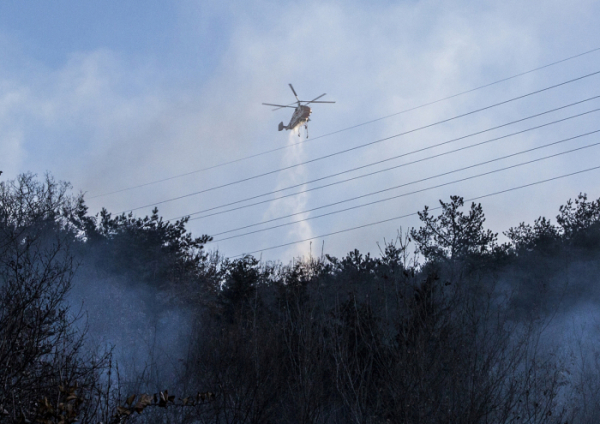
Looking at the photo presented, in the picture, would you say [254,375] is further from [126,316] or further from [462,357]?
[126,316]

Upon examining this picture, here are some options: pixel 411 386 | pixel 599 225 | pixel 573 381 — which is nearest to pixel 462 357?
pixel 411 386

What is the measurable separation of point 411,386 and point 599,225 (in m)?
27.4

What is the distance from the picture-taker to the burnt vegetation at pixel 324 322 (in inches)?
424

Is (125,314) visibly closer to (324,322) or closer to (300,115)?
(300,115)

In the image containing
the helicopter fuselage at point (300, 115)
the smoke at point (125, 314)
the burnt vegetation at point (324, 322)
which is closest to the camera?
the burnt vegetation at point (324, 322)

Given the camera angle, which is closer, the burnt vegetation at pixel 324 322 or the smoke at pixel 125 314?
the burnt vegetation at pixel 324 322

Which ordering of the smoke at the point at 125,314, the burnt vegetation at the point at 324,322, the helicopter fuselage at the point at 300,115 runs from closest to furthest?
the burnt vegetation at the point at 324,322, the smoke at the point at 125,314, the helicopter fuselage at the point at 300,115

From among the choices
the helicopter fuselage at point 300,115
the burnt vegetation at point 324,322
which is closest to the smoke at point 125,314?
the burnt vegetation at point 324,322

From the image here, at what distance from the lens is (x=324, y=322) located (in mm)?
14203

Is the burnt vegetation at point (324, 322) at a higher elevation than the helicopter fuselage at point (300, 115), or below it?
below

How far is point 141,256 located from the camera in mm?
29938

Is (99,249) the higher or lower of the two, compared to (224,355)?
higher

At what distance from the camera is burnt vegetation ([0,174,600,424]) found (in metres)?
10.8

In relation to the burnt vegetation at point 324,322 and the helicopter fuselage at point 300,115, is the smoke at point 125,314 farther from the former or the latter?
the helicopter fuselage at point 300,115
